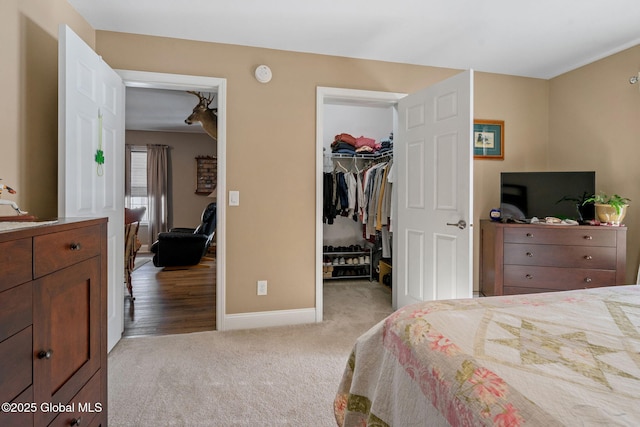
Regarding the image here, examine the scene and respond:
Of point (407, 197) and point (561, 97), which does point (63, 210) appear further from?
point (561, 97)

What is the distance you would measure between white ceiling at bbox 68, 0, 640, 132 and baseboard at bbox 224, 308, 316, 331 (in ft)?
7.39

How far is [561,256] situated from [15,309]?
3.39m

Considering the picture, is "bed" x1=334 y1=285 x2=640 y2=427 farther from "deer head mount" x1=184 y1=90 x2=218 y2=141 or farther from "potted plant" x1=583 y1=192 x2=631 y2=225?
"deer head mount" x1=184 y1=90 x2=218 y2=141

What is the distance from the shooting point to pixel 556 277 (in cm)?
275

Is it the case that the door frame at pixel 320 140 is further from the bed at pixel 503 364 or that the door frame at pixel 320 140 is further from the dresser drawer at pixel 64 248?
the dresser drawer at pixel 64 248

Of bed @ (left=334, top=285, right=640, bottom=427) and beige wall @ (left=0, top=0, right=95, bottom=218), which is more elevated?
beige wall @ (left=0, top=0, right=95, bottom=218)

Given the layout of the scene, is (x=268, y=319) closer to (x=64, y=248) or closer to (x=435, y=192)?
(x=435, y=192)

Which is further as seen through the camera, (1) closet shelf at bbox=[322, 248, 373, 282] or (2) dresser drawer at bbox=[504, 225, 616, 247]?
(1) closet shelf at bbox=[322, 248, 373, 282]

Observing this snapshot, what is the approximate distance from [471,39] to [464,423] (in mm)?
2830

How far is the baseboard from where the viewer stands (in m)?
2.70

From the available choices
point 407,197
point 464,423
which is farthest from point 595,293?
point 407,197

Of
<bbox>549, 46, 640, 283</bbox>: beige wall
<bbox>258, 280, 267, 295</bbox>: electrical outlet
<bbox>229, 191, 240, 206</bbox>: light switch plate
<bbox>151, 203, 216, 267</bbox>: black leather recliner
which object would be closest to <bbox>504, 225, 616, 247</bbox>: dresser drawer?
<bbox>549, 46, 640, 283</bbox>: beige wall

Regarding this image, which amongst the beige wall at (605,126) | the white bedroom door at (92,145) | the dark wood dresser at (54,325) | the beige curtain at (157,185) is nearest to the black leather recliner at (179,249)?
the beige curtain at (157,185)

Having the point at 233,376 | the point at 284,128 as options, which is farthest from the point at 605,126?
the point at 233,376
